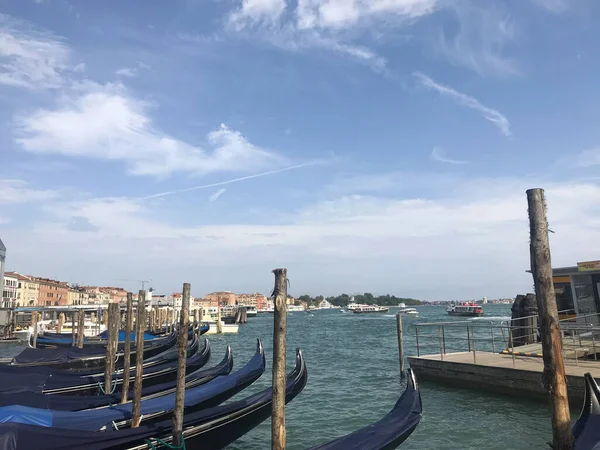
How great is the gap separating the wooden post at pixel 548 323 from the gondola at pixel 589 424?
0.88m

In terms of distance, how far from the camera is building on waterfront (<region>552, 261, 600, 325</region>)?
14078 millimetres

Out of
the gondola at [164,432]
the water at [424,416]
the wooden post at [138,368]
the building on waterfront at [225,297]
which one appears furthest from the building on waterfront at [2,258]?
the building on waterfront at [225,297]

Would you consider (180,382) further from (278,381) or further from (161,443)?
(278,381)

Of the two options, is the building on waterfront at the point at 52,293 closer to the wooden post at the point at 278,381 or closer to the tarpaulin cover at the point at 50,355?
the tarpaulin cover at the point at 50,355

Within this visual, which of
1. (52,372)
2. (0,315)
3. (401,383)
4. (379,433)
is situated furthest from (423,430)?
(0,315)

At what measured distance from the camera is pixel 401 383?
1402 cm

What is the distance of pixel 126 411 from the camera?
291 inches

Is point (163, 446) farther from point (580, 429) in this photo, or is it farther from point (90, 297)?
point (90, 297)

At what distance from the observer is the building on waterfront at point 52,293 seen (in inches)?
2958

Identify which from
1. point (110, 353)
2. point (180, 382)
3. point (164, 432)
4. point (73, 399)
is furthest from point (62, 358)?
point (164, 432)

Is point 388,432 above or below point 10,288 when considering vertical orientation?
Answer: below

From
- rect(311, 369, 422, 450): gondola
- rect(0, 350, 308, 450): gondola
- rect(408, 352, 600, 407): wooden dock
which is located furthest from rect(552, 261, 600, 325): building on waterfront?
rect(0, 350, 308, 450): gondola

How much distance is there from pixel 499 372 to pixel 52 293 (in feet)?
274

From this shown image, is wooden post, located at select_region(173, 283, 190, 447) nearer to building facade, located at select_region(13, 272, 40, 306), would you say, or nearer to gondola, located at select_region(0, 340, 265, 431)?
gondola, located at select_region(0, 340, 265, 431)
